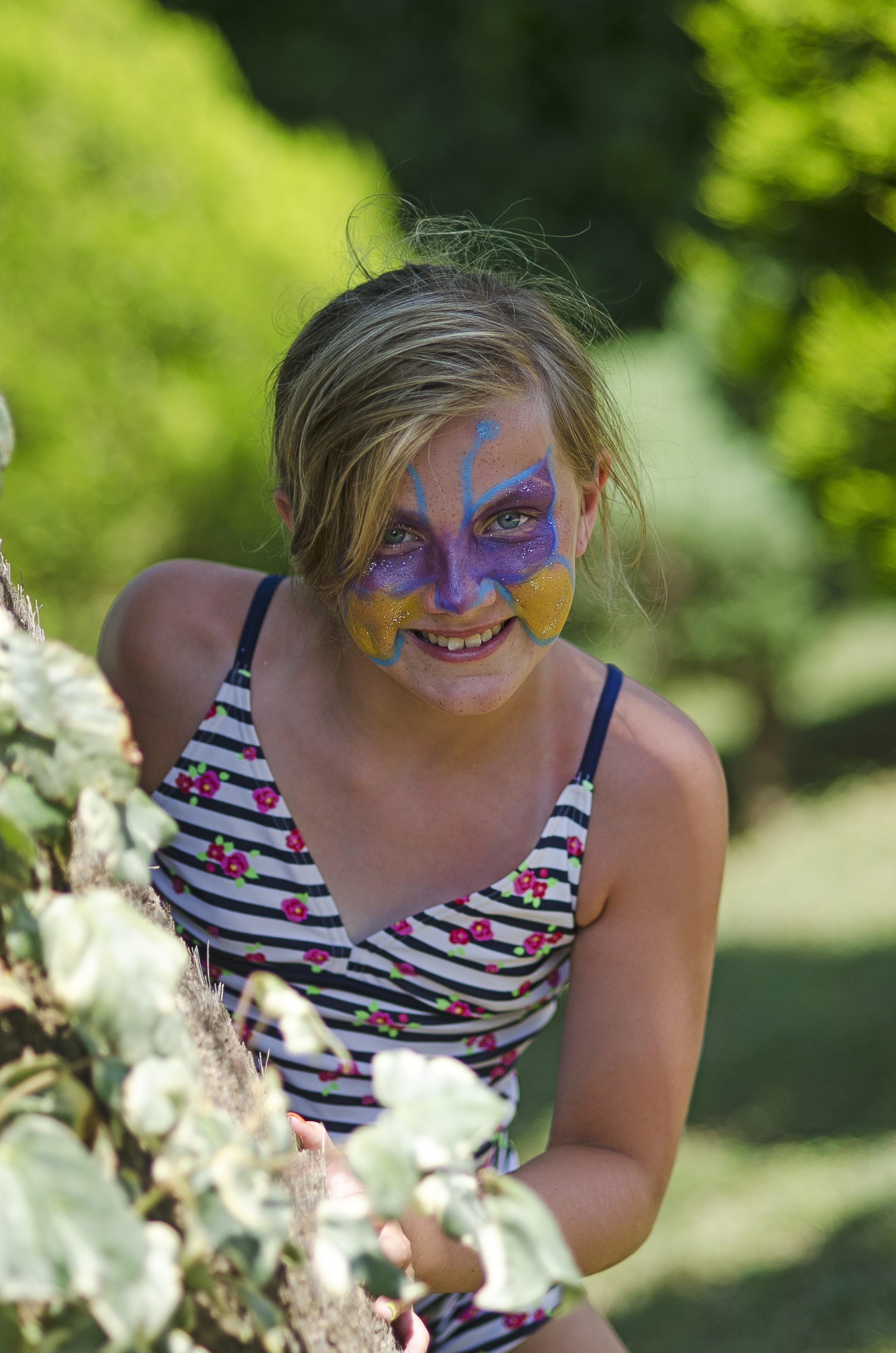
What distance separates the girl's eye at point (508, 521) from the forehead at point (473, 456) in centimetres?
4

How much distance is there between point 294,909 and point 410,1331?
0.45m

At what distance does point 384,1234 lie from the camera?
3.46 ft

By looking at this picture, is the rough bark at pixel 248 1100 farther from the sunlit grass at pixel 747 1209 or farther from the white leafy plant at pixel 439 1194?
the sunlit grass at pixel 747 1209

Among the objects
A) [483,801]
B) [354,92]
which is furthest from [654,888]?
[354,92]

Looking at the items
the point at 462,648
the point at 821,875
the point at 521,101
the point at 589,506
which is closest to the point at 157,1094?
the point at 462,648

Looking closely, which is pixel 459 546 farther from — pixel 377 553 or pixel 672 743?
pixel 672 743

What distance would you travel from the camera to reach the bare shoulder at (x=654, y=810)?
1.42 metres

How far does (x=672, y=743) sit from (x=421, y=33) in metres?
11.1

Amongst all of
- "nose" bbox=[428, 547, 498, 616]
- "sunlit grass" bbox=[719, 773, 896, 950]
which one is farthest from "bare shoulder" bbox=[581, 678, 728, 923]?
"sunlit grass" bbox=[719, 773, 896, 950]

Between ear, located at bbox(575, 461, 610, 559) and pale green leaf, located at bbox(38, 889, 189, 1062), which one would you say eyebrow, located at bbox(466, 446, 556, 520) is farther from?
pale green leaf, located at bbox(38, 889, 189, 1062)

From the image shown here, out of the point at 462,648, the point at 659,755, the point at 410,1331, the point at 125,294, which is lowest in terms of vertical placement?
the point at 125,294

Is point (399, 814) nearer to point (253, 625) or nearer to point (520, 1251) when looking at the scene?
point (253, 625)

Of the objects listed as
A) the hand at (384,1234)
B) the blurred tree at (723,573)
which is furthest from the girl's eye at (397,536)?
the blurred tree at (723,573)

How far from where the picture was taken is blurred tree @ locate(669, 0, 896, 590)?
4246 mm
